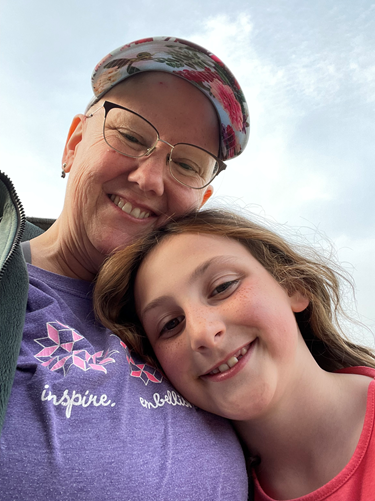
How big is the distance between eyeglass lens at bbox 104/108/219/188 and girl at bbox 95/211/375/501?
32 centimetres

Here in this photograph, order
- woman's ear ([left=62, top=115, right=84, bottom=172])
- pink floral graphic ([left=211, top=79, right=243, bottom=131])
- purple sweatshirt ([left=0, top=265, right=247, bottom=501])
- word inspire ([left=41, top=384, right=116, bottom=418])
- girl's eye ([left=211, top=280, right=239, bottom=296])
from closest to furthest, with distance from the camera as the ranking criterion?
purple sweatshirt ([left=0, top=265, right=247, bottom=501]) < word inspire ([left=41, top=384, right=116, bottom=418]) < girl's eye ([left=211, top=280, right=239, bottom=296]) < pink floral graphic ([left=211, top=79, right=243, bottom=131]) < woman's ear ([left=62, top=115, right=84, bottom=172])

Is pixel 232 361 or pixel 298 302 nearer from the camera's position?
pixel 232 361

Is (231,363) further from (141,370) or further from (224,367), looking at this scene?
(141,370)

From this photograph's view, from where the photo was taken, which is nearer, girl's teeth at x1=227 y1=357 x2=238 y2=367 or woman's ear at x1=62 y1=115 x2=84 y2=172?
girl's teeth at x1=227 y1=357 x2=238 y2=367

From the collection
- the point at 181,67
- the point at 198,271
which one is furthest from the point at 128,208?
the point at 181,67

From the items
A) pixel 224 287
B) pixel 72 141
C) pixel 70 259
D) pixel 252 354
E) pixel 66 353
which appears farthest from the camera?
pixel 72 141

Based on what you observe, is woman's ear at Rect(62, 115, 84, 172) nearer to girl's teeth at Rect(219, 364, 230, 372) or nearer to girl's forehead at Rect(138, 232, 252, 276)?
girl's forehead at Rect(138, 232, 252, 276)

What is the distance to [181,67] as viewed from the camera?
182cm

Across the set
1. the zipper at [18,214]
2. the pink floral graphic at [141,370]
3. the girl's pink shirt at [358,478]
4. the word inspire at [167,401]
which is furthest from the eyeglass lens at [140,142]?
the girl's pink shirt at [358,478]

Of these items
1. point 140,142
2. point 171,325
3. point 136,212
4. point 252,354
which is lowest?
point 171,325

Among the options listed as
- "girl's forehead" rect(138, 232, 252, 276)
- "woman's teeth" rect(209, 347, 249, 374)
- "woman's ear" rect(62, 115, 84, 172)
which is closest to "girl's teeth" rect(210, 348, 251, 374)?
"woman's teeth" rect(209, 347, 249, 374)

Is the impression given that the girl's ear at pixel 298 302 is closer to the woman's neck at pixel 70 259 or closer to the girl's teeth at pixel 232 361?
the girl's teeth at pixel 232 361

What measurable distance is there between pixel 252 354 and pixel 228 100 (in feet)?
4.01

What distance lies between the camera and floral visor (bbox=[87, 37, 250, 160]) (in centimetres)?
180
